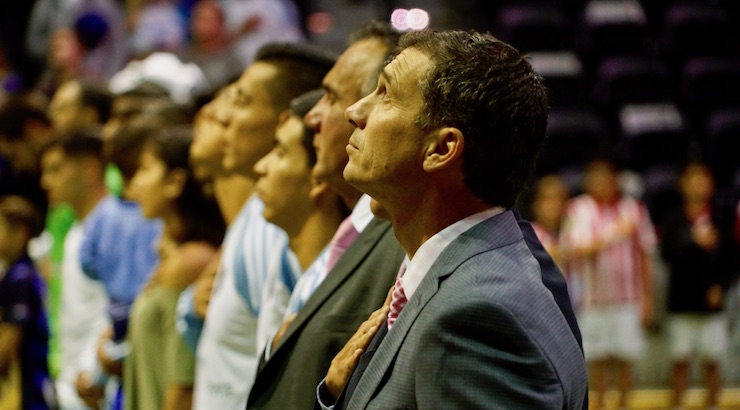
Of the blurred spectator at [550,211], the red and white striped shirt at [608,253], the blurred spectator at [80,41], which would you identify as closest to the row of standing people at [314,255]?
the blurred spectator at [80,41]

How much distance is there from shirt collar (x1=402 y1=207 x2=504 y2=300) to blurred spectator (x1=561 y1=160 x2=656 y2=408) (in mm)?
5987

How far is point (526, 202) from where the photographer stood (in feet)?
26.4

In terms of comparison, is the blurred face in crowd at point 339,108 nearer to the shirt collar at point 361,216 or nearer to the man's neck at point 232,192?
the shirt collar at point 361,216

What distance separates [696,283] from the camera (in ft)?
25.0

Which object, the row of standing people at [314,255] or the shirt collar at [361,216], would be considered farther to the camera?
the shirt collar at [361,216]

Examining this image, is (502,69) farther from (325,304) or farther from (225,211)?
(225,211)

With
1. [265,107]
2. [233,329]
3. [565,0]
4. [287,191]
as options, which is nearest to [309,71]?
[265,107]

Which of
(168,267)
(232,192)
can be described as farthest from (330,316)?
(168,267)

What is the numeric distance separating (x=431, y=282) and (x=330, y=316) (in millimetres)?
586

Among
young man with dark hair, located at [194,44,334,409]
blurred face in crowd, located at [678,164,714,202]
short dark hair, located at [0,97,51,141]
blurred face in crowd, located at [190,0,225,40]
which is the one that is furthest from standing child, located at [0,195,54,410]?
blurred face in crowd, located at [678,164,714,202]

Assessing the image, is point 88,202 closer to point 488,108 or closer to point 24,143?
point 24,143

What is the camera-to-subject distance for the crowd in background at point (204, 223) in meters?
3.02

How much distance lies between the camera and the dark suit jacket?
228cm

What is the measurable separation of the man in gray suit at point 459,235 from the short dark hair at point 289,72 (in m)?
1.13
